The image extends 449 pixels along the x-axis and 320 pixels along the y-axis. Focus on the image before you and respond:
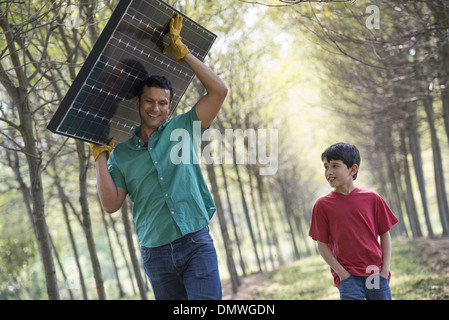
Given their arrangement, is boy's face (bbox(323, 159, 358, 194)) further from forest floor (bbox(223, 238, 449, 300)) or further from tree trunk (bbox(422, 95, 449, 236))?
tree trunk (bbox(422, 95, 449, 236))

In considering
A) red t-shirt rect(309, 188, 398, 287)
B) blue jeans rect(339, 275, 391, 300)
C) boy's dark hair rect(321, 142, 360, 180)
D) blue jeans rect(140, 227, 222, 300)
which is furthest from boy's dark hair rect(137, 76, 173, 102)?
blue jeans rect(339, 275, 391, 300)

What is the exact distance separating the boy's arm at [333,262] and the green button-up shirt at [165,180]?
0.85m

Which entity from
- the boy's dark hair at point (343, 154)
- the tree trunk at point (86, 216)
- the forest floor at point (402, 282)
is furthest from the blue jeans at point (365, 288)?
the tree trunk at point (86, 216)

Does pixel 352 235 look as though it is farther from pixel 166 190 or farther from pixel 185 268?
pixel 166 190

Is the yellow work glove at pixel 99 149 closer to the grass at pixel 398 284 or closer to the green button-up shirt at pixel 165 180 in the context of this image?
the green button-up shirt at pixel 165 180

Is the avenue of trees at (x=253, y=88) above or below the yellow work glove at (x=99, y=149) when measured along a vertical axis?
above

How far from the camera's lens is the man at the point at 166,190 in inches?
108

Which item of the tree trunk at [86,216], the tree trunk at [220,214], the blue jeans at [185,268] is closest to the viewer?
the blue jeans at [185,268]

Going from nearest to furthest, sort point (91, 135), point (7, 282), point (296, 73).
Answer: point (91, 135) → point (296, 73) → point (7, 282)

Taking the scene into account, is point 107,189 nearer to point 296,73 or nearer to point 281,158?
point 296,73
